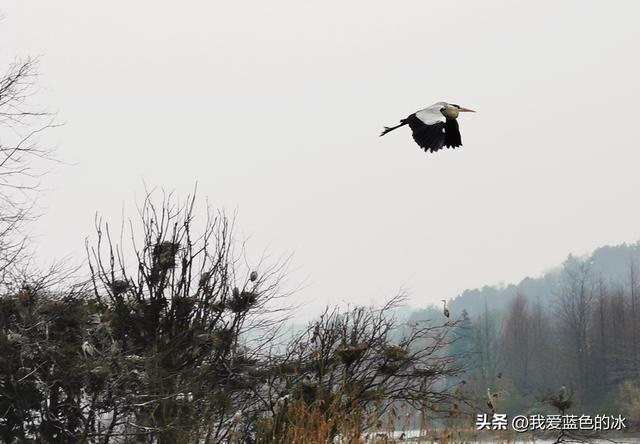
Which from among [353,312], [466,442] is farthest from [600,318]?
[466,442]

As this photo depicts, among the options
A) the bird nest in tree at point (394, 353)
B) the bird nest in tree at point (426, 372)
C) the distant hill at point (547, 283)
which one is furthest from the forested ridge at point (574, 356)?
the distant hill at point (547, 283)

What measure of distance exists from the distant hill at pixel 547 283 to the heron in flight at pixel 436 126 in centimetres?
14922

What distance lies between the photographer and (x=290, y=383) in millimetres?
9438

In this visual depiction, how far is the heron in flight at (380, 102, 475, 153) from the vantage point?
8531mm

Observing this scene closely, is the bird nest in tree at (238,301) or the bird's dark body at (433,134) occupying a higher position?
the bird's dark body at (433,134)

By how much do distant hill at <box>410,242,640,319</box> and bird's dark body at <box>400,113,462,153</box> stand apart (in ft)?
490

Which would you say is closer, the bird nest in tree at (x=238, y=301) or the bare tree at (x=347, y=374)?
the bare tree at (x=347, y=374)

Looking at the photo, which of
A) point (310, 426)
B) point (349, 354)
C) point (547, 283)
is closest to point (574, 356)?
point (349, 354)

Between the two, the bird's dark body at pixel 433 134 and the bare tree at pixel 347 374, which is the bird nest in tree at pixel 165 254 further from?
the bird's dark body at pixel 433 134

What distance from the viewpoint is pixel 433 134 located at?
8.57 m

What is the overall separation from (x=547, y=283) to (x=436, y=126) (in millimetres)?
177800

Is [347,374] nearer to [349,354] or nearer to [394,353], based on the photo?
[349,354]

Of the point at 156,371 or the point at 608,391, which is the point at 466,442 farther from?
the point at 608,391

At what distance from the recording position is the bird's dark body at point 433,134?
8.52 meters
